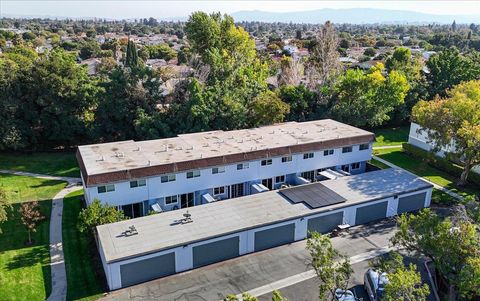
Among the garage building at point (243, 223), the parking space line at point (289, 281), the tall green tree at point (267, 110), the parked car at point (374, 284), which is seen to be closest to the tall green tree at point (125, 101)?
the tall green tree at point (267, 110)

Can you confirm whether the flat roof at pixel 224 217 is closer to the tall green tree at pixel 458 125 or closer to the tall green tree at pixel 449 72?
the tall green tree at pixel 458 125

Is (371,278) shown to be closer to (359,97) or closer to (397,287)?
(397,287)

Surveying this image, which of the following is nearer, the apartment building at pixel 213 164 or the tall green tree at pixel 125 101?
the apartment building at pixel 213 164

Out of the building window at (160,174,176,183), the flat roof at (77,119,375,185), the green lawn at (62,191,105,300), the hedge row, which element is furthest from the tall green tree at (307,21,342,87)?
the green lawn at (62,191,105,300)

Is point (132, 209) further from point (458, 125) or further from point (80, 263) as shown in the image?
point (458, 125)

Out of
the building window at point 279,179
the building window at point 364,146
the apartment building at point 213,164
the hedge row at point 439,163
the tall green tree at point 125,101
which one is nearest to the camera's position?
the apartment building at point 213,164

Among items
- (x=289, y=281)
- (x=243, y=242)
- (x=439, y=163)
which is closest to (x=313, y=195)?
(x=243, y=242)
